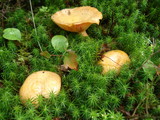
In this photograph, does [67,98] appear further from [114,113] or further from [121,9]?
[121,9]

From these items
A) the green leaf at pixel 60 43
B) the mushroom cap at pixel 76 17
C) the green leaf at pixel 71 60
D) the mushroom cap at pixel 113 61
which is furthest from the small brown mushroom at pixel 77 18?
the mushroom cap at pixel 113 61

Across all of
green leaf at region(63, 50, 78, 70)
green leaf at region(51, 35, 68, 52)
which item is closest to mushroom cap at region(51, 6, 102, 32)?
green leaf at region(51, 35, 68, 52)

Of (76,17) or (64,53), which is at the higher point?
(76,17)

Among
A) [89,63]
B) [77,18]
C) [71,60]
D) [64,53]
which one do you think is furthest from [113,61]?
[77,18]

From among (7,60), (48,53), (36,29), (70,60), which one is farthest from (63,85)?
(36,29)

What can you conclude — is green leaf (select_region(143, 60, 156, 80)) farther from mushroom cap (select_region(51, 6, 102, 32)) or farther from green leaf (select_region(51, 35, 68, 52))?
green leaf (select_region(51, 35, 68, 52))

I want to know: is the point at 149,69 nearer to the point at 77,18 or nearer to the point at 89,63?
the point at 89,63

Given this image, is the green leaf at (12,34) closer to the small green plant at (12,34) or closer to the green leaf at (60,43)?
the small green plant at (12,34)
